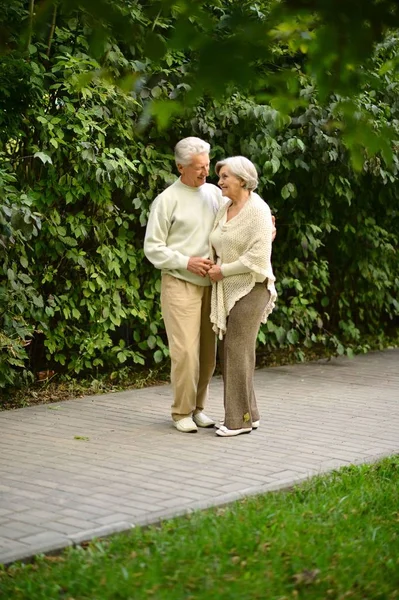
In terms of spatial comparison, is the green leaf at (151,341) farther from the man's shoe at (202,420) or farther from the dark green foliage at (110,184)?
the man's shoe at (202,420)

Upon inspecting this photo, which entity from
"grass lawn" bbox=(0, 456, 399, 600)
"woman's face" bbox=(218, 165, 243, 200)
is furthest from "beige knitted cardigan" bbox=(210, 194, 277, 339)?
"grass lawn" bbox=(0, 456, 399, 600)

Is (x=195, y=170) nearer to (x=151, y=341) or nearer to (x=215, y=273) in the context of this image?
(x=215, y=273)

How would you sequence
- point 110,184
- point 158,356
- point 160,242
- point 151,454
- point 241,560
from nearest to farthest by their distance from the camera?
point 241,560 → point 151,454 → point 160,242 → point 110,184 → point 158,356

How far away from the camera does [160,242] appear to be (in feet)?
26.5

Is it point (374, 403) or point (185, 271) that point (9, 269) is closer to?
point (185, 271)

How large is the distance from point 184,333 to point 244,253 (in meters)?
0.72

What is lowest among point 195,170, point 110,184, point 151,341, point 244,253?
point 151,341

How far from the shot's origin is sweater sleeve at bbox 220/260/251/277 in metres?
7.86

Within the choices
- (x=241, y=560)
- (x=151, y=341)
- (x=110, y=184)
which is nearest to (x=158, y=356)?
(x=151, y=341)

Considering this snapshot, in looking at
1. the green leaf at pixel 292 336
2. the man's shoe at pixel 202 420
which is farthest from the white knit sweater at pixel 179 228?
the green leaf at pixel 292 336

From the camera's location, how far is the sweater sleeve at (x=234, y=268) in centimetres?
786

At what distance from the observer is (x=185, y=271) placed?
26.6 feet

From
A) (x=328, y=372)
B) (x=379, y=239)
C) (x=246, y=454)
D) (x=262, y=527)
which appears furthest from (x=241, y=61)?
(x=379, y=239)

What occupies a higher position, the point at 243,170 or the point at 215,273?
the point at 243,170
